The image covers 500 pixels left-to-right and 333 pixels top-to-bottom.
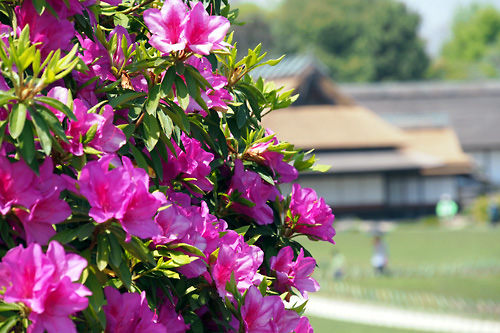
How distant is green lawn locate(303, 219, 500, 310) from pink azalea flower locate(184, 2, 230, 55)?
40.0 feet

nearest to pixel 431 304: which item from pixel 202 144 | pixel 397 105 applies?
pixel 202 144

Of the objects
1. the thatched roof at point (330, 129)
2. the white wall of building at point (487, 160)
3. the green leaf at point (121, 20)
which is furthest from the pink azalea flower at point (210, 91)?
the white wall of building at point (487, 160)

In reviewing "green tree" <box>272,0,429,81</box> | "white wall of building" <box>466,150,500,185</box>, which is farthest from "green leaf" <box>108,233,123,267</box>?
"green tree" <box>272,0,429,81</box>

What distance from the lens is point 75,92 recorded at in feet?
5.92

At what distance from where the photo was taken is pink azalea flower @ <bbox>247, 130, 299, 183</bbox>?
2.15 metres

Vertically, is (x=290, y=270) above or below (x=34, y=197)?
below

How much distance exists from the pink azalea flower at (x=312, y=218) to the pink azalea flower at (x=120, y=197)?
75 cm

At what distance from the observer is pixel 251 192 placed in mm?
2107

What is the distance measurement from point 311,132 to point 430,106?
15.7 m

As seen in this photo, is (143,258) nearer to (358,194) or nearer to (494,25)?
(358,194)

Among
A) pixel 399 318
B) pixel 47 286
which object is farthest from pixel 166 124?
pixel 399 318

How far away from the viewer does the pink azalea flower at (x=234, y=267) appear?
1818 mm

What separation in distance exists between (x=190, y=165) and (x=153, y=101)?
0.24 metres

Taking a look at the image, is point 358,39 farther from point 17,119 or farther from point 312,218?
point 17,119
